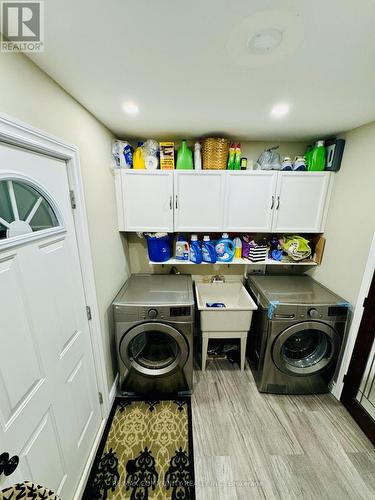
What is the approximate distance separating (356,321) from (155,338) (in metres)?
1.80

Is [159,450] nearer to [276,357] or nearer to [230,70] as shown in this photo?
[276,357]

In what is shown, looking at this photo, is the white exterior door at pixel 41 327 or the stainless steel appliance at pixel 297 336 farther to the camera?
the stainless steel appliance at pixel 297 336

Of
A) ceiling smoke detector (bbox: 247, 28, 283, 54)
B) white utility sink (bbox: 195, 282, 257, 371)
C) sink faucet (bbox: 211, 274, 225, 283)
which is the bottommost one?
white utility sink (bbox: 195, 282, 257, 371)

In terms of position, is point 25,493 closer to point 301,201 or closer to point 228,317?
point 228,317

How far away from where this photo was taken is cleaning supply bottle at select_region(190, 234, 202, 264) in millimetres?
2070

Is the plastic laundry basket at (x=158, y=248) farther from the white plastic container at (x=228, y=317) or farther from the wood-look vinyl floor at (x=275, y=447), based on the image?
the wood-look vinyl floor at (x=275, y=447)

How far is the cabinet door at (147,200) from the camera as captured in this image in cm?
186

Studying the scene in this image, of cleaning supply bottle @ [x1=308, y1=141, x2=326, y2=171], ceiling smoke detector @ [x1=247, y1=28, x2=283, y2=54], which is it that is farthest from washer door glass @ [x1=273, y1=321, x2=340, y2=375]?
ceiling smoke detector @ [x1=247, y1=28, x2=283, y2=54]

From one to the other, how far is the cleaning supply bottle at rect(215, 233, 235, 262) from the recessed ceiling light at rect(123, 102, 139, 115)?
1.33 metres

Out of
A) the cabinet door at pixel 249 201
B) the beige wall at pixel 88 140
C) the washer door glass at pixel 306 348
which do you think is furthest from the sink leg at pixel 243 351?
the beige wall at pixel 88 140

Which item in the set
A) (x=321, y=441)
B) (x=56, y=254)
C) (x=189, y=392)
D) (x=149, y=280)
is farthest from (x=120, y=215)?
Answer: (x=321, y=441)

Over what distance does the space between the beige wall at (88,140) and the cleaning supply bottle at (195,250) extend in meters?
0.76

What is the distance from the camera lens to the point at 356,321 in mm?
1668

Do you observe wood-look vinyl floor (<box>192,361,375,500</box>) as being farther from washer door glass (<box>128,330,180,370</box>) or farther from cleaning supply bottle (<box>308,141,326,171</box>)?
cleaning supply bottle (<box>308,141,326,171</box>)
